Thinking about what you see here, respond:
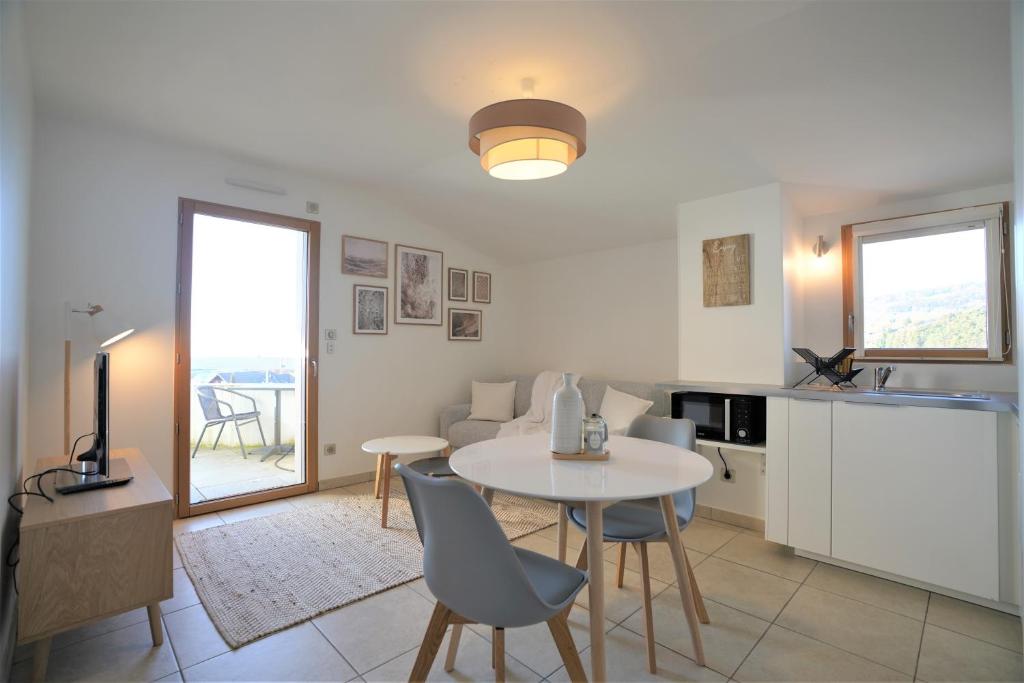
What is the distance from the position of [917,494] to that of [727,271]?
1.61 meters

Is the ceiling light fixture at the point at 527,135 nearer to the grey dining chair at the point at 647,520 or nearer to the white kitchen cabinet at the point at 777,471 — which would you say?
the grey dining chair at the point at 647,520

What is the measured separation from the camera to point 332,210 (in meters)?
4.04

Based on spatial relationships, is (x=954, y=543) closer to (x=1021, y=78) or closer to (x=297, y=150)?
(x=1021, y=78)

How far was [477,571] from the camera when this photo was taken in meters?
1.24

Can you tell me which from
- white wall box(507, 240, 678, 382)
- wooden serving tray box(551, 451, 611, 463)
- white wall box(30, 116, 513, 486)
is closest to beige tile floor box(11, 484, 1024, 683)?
wooden serving tray box(551, 451, 611, 463)

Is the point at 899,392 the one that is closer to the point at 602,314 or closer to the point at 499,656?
the point at 602,314

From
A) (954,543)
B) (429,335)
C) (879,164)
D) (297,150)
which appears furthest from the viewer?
(429,335)

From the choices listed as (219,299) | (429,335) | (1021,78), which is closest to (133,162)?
(219,299)

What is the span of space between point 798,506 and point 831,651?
94 cm

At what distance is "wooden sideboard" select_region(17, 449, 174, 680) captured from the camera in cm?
164

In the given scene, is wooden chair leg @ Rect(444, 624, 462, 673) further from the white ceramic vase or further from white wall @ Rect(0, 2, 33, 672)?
white wall @ Rect(0, 2, 33, 672)

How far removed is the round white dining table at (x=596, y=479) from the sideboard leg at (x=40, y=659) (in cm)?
153

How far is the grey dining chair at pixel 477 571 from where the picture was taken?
47.2 inches

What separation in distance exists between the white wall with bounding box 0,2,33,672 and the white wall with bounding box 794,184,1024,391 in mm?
4026
